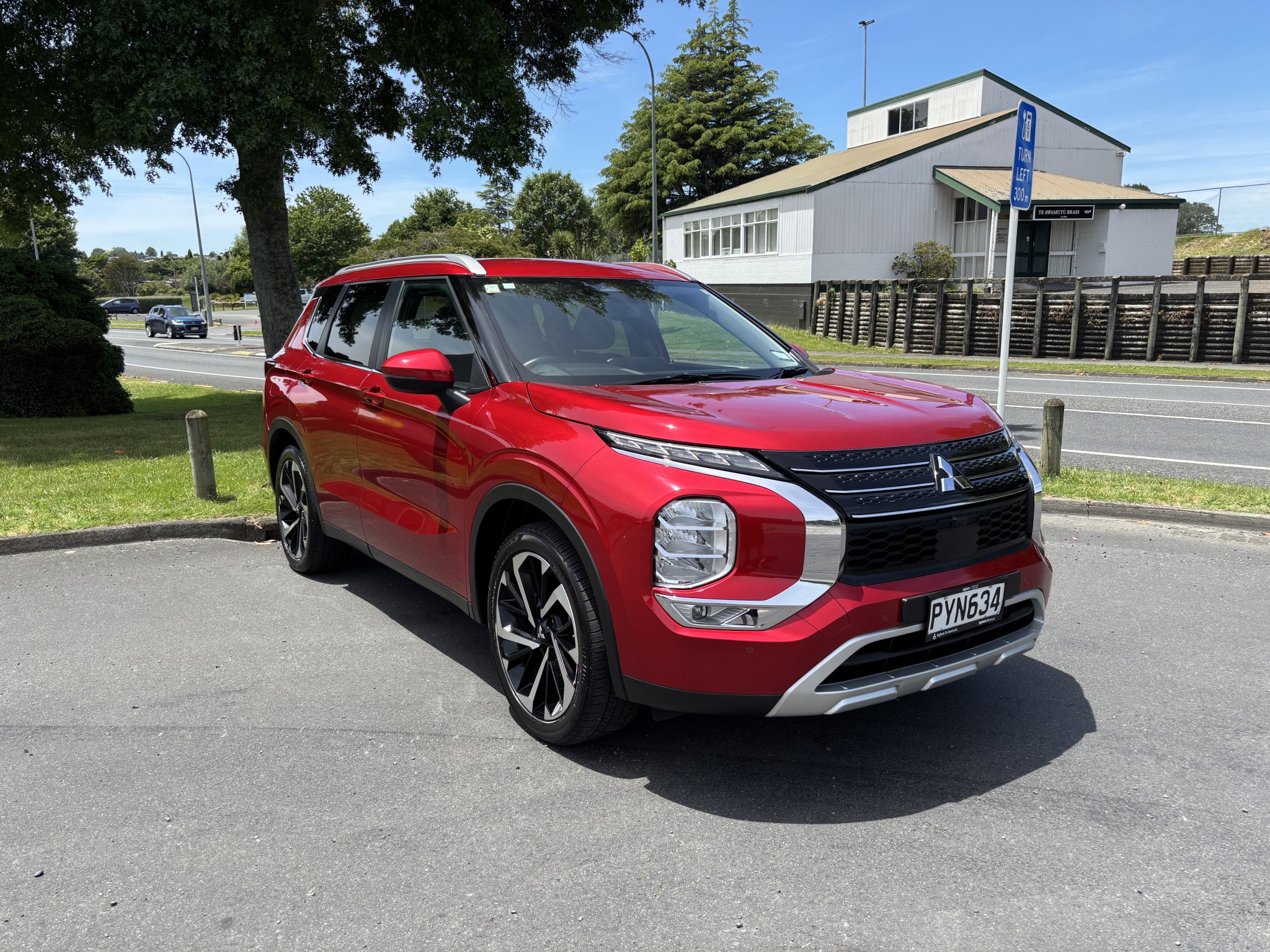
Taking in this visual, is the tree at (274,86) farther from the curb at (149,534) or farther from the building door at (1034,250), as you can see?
the building door at (1034,250)

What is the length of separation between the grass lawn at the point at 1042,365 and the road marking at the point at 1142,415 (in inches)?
189

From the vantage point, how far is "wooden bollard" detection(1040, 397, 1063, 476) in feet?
26.0

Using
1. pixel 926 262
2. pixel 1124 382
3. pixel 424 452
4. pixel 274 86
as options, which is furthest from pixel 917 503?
pixel 926 262

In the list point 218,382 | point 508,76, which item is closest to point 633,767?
point 508,76

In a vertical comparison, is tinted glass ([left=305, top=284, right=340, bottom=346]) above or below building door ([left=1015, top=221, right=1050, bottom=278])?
below

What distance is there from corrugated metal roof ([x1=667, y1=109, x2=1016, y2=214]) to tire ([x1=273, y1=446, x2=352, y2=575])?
99.5ft

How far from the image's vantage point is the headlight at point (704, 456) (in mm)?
3057

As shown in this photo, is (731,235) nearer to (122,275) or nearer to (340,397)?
(340,397)

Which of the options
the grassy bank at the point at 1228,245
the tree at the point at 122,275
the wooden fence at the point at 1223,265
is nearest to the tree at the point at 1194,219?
the grassy bank at the point at 1228,245

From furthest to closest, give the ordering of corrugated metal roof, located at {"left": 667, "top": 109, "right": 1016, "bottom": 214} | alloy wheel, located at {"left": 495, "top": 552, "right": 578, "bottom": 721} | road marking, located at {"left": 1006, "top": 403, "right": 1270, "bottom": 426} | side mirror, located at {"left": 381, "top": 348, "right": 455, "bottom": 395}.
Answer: corrugated metal roof, located at {"left": 667, "top": 109, "right": 1016, "bottom": 214} < road marking, located at {"left": 1006, "top": 403, "right": 1270, "bottom": 426} < side mirror, located at {"left": 381, "top": 348, "right": 455, "bottom": 395} < alloy wheel, located at {"left": 495, "top": 552, "right": 578, "bottom": 721}

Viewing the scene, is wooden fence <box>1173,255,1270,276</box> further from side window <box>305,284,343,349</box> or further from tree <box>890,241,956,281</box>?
side window <box>305,284,343,349</box>

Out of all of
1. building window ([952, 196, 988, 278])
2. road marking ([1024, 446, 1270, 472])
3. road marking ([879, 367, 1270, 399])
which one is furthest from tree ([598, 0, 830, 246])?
road marking ([1024, 446, 1270, 472])

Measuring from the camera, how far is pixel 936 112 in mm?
40750

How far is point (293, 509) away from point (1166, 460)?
341 inches
